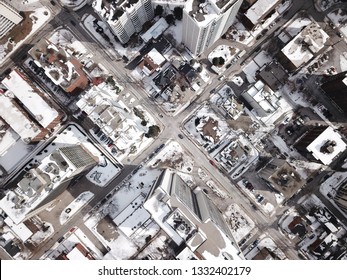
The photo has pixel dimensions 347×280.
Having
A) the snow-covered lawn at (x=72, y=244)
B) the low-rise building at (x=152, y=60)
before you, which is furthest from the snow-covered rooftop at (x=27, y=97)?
the snow-covered lawn at (x=72, y=244)

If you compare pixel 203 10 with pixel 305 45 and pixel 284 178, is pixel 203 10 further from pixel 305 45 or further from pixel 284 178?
pixel 284 178

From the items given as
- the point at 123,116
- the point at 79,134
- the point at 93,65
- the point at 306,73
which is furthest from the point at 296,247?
the point at 93,65

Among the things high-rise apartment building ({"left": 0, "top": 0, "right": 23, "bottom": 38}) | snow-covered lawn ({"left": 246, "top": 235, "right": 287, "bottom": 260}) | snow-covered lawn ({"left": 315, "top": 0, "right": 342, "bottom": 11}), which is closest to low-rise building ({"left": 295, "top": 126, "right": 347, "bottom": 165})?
snow-covered lawn ({"left": 246, "top": 235, "right": 287, "bottom": 260})

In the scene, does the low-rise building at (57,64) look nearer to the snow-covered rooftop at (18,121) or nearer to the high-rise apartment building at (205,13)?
the snow-covered rooftop at (18,121)

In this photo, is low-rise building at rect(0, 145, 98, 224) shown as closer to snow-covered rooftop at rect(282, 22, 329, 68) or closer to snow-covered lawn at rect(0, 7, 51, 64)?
snow-covered lawn at rect(0, 7, 51, 64)

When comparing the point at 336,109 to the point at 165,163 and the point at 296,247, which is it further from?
the point at 165,163

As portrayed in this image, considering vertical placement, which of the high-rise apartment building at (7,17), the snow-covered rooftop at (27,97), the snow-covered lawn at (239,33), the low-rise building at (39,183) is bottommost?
the snow-covered lawn at (239,33)

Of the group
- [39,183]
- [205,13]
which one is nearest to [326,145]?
[205,13]
